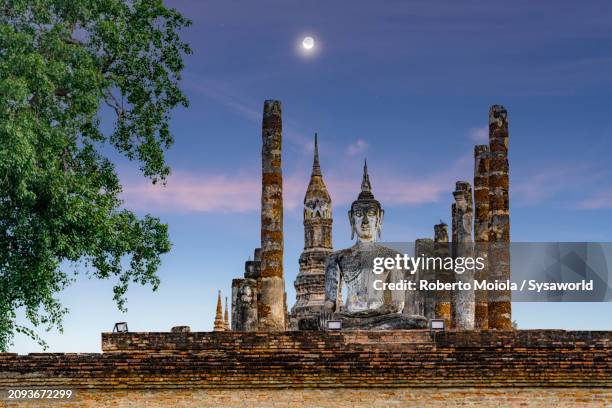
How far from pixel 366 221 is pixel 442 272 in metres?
17.0

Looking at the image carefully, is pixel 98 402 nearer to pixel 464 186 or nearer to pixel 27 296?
pixel 27 296

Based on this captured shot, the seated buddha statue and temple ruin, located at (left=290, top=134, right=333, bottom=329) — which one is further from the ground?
temple ruin, located at (left=290, top=134, right=333, bottom=329)

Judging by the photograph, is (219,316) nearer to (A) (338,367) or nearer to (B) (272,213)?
(B) (272,213)

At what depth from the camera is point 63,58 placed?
64.6 feet

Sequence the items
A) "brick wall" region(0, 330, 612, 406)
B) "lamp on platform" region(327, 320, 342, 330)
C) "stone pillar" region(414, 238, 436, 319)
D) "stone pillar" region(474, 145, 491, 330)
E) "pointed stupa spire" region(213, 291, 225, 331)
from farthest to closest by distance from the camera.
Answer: "pointed stupa spire" region(213, 291, 225, 331) < "stone pillar" region(414, 238, 436, 319) < "stone pillar" region(474, 145, 491, 330) < "lamp on platform" region(327, 320, 342, 330) < "brick wall" region(0, 330, 612, 406)

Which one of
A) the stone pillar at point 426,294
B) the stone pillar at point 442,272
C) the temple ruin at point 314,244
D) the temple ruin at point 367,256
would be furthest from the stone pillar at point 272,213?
the temple ruin at point 314,244

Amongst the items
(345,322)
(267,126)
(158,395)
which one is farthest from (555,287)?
(158,395)

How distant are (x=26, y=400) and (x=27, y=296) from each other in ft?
13.7

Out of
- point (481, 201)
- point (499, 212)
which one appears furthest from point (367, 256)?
point (481, 201)

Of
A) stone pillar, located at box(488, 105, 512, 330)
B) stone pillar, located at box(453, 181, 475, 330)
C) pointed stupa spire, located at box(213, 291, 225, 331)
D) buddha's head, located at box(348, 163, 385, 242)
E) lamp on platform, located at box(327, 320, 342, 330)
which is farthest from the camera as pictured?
pointed stupa spire, located at box(213, 291, 225, 331)

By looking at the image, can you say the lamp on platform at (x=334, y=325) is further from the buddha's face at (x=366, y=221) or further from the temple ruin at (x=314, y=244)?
the temple ruin at (x=314, y=244)

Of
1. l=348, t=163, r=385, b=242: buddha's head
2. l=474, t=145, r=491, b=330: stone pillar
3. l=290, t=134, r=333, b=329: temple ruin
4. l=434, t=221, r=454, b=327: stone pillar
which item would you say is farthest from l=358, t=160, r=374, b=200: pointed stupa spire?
l=290, t=134, r=333, b=329: temple ruin

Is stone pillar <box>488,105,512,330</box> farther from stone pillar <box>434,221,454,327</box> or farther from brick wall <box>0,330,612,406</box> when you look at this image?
brick wall <box>0,330,612,406</box>

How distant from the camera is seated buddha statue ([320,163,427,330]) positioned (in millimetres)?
17484
